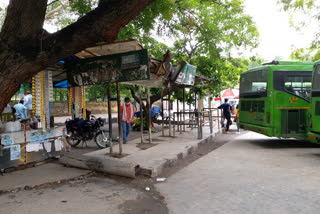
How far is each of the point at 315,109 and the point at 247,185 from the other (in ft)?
13.4

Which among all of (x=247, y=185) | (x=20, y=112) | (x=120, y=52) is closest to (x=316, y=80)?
(x=247, y=185)

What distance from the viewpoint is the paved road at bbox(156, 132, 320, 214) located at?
3704 millimetres

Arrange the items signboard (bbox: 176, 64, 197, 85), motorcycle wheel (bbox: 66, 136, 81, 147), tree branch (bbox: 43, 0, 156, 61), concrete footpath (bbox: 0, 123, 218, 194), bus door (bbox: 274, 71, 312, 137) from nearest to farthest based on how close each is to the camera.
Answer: tree branch (bbox: 43, 0, 156, 61), concrete footpath (bbox: 0, 123, 218, 194), bus door (bbox: 274, 71, 312, 137), signboard (bbox: 176, 64, 197, 85), motorcycle wheel (bbox: 66, 136, 81, 147)

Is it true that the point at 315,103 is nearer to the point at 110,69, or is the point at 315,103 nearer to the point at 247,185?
the point at 247,185

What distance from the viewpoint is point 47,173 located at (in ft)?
18.6

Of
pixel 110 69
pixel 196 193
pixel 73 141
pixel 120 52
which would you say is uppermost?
pixel 120 52

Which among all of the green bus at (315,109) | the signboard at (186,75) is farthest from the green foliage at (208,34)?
the green bus at (315,109)

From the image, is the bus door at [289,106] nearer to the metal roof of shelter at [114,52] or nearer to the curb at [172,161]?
the curb at [172,161]

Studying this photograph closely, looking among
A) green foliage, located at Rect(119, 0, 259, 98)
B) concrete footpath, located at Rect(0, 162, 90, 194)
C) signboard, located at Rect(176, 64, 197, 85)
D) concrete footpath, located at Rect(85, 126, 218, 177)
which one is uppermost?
green foliage, located at Rect(119, 0, 259, 98)

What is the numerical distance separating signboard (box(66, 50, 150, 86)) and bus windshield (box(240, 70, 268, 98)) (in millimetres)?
4717

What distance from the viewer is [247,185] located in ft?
15.2

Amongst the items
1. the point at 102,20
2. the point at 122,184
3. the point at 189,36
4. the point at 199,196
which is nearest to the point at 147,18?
the point at 102,20

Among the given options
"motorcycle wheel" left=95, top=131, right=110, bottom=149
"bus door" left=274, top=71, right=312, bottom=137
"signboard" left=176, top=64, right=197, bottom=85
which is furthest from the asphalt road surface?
"signboard" left=176, top=64, right=197, bottom=85

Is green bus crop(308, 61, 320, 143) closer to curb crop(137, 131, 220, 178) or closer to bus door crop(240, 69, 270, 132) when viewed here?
bus door crop(240, 69, 270, 132)
